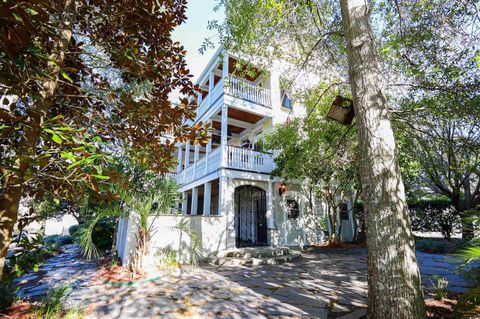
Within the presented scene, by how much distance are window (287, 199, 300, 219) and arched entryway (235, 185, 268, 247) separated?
155 centimetres

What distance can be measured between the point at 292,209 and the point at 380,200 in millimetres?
9412

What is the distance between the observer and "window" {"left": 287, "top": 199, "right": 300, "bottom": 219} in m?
11.7

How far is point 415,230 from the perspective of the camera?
1380 cm

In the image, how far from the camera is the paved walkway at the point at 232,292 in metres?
3.62

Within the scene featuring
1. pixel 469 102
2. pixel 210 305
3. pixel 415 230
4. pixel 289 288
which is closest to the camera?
pixel 210 305

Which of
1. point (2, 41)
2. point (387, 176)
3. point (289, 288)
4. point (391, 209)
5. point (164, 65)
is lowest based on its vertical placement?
point (289, 288)

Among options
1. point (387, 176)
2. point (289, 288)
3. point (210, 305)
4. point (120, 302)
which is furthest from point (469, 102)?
point (120, 302)

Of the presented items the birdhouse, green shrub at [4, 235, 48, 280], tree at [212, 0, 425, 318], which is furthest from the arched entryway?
green shrub at [4, 235, 48, 280]

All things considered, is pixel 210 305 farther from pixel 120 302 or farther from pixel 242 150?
pixel 242 150

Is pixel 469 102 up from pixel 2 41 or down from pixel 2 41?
up

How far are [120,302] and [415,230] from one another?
15.9 m

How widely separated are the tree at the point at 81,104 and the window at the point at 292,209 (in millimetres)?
9929

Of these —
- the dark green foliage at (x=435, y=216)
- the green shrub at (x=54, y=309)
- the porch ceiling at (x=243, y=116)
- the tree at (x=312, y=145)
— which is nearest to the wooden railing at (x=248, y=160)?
the tree at (x=312, y=145)

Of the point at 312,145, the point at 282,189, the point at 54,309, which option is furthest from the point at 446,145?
the point at 54,309
